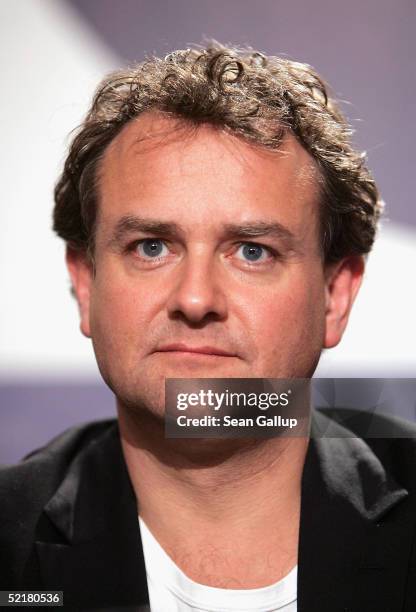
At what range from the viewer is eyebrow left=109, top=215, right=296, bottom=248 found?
4.43 feet

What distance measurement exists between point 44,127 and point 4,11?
25 centimetres

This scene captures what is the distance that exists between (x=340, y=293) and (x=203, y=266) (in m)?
0.36

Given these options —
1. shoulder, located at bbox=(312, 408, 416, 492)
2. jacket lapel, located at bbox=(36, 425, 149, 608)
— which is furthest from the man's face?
jacket lapel, located at bbox=(36, 425, 149, 608)

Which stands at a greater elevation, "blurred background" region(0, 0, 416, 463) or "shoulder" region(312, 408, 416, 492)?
"blurred background" region(0, 0, 416, 463)

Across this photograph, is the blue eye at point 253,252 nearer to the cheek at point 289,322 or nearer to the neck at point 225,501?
the cheek at point 289,322

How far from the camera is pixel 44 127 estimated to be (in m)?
→ 1.77

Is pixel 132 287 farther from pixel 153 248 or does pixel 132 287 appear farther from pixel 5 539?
pixel 5 539

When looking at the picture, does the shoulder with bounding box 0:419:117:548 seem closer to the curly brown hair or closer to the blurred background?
the blurred background

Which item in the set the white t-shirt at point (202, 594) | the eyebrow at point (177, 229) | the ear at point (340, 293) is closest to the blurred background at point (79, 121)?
the ear at point (340, 293)

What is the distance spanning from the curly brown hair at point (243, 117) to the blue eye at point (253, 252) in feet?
0.56

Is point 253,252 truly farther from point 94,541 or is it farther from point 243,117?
point 94,541

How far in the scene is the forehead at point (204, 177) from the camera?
1.34 m

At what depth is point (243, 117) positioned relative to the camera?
141 centimetres

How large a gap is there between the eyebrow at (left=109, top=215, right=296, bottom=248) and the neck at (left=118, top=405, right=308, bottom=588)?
32cm
